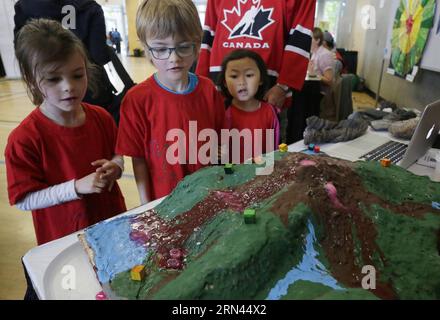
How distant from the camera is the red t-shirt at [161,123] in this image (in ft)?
3.97

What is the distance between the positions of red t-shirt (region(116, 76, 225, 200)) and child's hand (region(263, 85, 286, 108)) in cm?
49

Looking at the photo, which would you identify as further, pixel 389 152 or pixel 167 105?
pixel 389 152

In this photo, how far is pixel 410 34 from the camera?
3.26 m

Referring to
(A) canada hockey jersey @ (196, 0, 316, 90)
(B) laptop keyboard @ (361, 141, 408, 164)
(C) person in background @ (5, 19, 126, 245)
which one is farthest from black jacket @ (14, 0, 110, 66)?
(B) laptop keyboard @ (361, 141, 408, 164)

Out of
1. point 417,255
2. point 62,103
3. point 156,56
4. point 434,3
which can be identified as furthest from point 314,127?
point 434,3

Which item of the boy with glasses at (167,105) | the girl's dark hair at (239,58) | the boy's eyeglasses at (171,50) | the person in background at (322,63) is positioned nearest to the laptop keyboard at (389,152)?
the girl's dark hair at (239,58)

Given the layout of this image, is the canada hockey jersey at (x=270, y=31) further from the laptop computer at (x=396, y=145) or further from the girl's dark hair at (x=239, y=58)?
the laptop computer at (x=396, y=145)

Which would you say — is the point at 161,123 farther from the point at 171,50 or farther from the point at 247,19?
the point at 247,19

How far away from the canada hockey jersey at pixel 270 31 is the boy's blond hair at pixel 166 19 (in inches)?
27.1

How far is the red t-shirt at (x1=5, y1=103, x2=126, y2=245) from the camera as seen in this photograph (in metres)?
1.08

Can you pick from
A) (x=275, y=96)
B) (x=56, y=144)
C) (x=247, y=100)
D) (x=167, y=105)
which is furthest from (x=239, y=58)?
(x=56, y=144)

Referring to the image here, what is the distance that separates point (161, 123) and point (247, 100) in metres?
0.57

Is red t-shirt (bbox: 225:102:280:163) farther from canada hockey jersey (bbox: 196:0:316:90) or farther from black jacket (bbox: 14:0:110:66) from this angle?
black jacket (bbox: 14:0:110:66)

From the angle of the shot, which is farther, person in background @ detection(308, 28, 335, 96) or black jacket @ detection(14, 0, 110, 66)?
person in background @ detection(308, 28, 335, 96)
